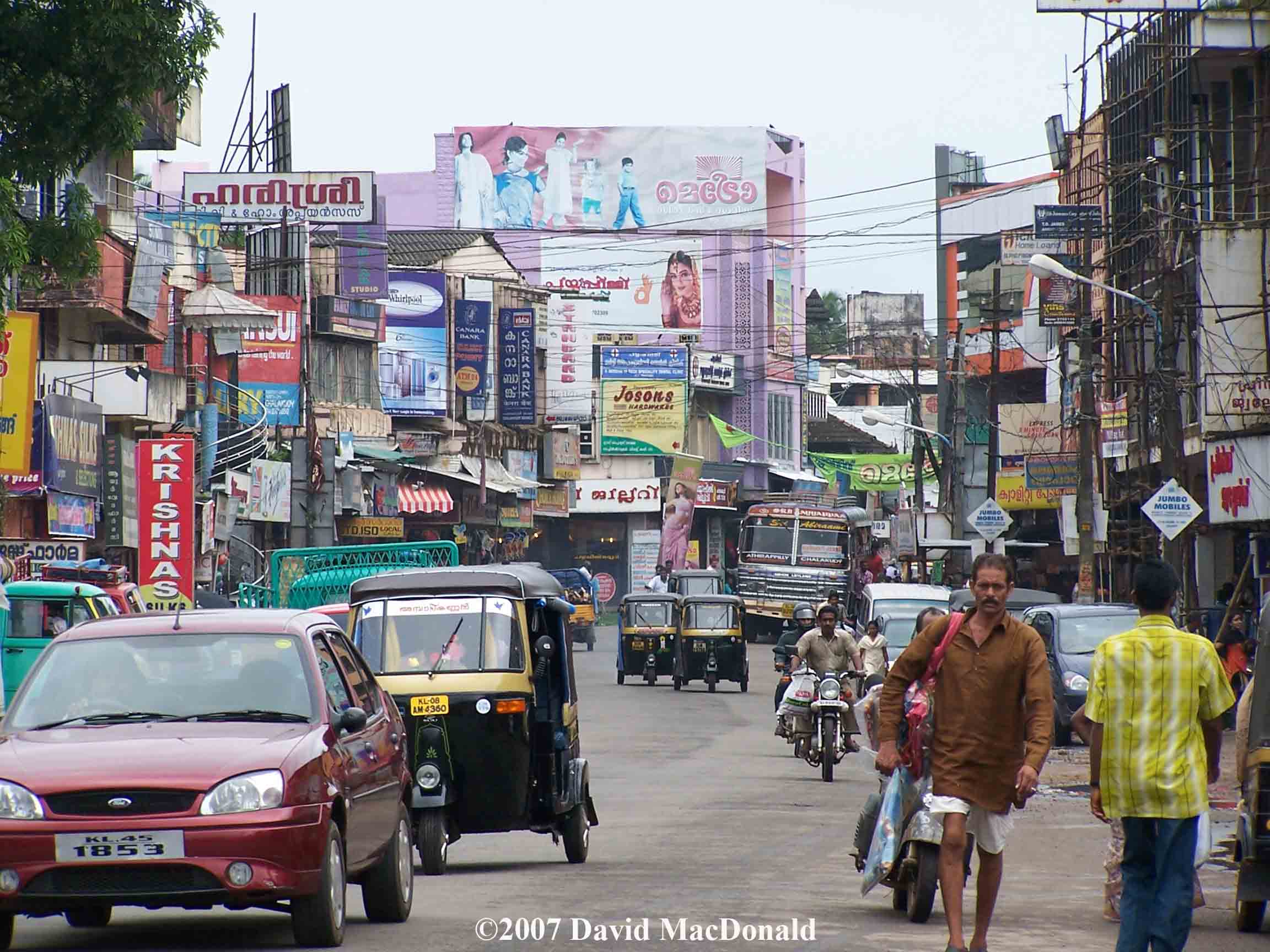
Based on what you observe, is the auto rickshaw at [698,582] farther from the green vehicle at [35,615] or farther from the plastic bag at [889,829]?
the plastic bag at [889,829]

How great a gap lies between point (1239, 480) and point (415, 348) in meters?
46.5

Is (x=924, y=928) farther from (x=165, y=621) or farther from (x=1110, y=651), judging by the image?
(x=165, y=621)

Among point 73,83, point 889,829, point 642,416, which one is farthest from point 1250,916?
point 642,416

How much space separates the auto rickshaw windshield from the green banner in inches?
2313

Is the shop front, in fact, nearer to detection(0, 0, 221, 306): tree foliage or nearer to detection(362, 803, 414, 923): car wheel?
detection(0, 0, 221, 306): tree foliage

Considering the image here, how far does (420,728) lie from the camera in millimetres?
13867

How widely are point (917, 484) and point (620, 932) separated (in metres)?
64.5

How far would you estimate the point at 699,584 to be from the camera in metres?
54.0

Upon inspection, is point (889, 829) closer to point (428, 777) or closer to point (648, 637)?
point (428, 777)

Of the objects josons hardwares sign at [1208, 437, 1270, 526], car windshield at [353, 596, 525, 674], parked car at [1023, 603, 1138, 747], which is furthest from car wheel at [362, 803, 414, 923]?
josons hardwares sign at [1208, 437, 1270, 526]

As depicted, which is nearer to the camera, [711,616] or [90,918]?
[90,918]

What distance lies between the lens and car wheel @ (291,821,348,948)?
361 inches

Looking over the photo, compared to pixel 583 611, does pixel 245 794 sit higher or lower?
higher

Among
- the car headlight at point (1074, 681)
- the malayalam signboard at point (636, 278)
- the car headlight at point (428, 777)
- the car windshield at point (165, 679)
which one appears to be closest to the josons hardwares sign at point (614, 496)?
the malayalam signboard at point (636, 278)
